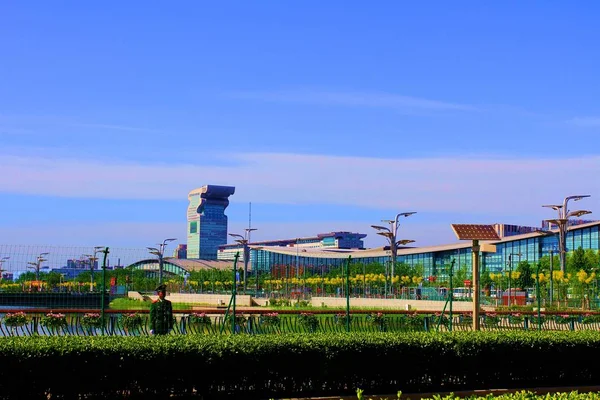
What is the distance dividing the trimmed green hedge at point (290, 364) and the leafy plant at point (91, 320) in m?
8.85

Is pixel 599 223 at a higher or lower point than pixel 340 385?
higher

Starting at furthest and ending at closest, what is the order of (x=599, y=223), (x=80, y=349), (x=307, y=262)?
(x=307, y=262), (x=599, y=223), (x=80, y=349)

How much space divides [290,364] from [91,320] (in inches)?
394

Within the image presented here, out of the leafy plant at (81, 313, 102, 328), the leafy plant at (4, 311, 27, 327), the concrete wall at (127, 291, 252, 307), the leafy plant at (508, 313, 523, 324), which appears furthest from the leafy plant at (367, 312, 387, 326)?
the concrete wall at (127, 291, 252, 307)

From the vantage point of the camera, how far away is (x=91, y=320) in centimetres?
2206

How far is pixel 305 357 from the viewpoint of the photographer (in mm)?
13867

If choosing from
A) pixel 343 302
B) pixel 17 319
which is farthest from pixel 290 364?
pixel 343 302

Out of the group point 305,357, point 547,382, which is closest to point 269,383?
point 305,357

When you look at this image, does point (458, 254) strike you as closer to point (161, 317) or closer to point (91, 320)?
point (91, 320)

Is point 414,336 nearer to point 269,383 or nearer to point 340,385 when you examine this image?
→ point 340,385

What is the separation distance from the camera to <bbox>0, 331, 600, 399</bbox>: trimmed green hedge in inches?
477

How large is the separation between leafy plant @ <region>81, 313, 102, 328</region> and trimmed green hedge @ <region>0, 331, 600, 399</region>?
348 inches

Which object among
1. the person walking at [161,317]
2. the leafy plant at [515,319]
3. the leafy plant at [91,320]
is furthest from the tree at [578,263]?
the person walking at [161,317]

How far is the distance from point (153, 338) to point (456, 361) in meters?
5.71
